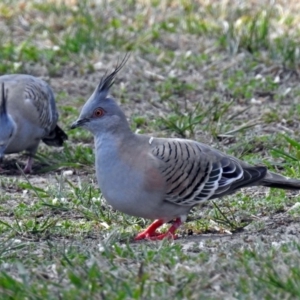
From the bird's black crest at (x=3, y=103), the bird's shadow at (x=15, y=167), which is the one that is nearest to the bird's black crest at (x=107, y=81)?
the bird's black crest at (x=3, y=103)

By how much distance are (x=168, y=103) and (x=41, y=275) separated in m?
4.44

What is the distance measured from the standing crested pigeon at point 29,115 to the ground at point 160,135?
18 cm

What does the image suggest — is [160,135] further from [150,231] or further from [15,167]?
[150,231]

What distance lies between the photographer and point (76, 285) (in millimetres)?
4406

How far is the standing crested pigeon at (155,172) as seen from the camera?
222 inches

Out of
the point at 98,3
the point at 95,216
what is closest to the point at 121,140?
the point at 95,216

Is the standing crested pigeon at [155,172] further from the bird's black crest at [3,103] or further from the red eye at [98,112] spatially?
the bird's black crest at [3,103]

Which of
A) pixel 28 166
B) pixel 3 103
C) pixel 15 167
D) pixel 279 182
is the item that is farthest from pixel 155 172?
pixel 15 167

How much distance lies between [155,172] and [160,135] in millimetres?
2433

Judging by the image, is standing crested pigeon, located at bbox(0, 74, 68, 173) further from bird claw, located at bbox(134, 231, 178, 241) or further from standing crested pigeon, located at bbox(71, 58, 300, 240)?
bird claw, located at bbox(134, 231, 178, 241)

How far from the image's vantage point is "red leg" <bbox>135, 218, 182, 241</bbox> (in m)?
5.80

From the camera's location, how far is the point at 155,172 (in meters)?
5.71

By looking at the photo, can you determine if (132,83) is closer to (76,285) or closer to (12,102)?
(12,102)

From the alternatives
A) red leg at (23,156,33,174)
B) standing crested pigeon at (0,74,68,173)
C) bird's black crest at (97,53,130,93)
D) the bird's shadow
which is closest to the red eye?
bird's black crest at (97,53,130,93)
